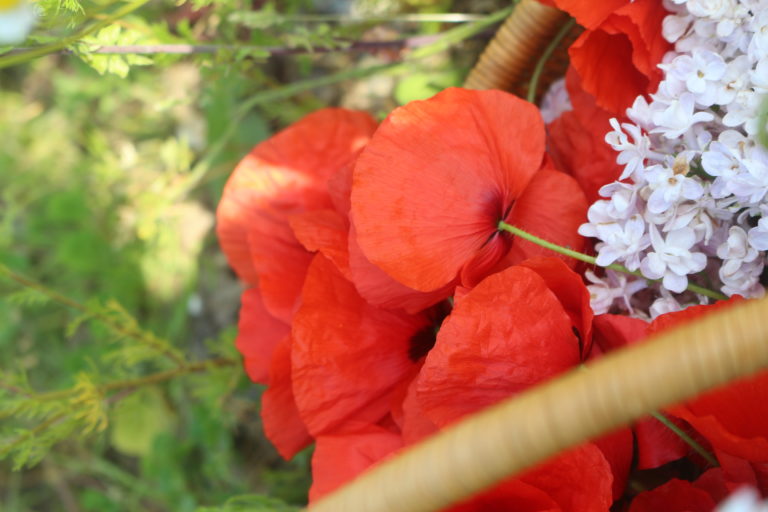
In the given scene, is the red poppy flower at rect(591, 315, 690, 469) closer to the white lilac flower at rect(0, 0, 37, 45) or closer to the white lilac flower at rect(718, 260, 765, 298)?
the white lilac flower at rect(718, 260, 765, 298)

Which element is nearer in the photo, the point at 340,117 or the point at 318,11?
the point at 340,117

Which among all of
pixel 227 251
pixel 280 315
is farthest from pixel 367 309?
pixel 227 251

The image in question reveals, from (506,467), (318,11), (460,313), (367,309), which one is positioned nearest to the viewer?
(506,467)

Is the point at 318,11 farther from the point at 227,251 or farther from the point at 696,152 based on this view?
the point at 696,152

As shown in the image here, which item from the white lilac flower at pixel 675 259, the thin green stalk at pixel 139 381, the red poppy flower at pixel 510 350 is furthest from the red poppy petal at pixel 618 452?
the thin green stalk at pixel 139 381

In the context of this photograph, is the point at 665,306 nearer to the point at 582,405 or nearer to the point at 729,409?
the point at 729,409

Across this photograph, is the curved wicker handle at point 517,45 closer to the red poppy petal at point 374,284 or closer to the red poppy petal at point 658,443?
the red poppy petal at point 374,284

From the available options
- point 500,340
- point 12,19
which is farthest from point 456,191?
point 12,19
